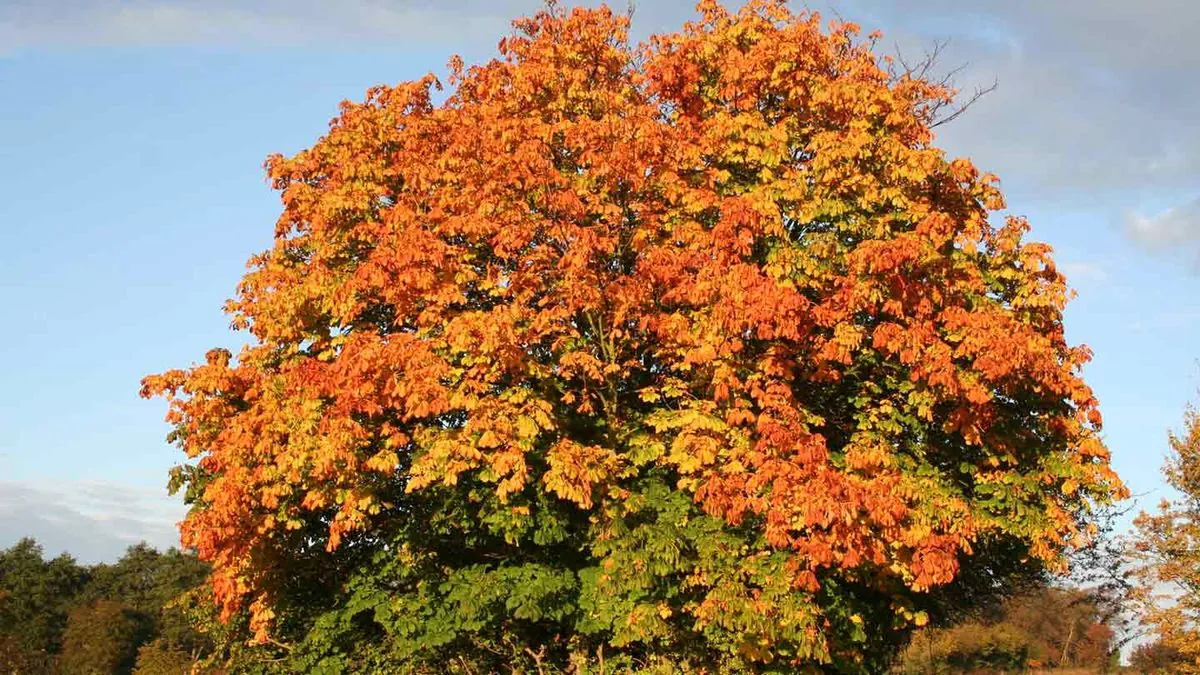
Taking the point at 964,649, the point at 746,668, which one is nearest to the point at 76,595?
the point at 964,649

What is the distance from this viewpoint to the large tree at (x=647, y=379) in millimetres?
16453

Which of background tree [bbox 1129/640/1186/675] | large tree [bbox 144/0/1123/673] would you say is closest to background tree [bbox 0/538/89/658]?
large tree [bbox 144/0/1123/673]

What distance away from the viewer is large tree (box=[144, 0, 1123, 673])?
1645cm

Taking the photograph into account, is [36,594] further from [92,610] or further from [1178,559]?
[1178,559]

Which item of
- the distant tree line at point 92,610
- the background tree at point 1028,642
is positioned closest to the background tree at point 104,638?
the distant tree line at point 92,610

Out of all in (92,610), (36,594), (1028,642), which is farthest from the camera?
(36,594)

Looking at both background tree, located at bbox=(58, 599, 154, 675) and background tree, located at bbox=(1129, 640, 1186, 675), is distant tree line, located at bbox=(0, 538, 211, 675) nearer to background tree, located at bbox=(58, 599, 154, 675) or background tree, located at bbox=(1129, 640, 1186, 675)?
background tree, located at bbox=(58, 599, 154, 675)

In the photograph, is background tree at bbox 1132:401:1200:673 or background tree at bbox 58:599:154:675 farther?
background tree at bbox 58:599:154:675

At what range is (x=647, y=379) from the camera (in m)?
20.6

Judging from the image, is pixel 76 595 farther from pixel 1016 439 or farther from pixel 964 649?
pixel 1016 439

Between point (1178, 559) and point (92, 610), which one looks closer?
point (1178, 559)

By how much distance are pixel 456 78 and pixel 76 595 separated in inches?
3416

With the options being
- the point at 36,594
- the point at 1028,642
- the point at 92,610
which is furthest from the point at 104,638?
the point at 1028,642

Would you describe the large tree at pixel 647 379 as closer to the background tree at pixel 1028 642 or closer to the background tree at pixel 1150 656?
the background tree at pixel 1028 642
